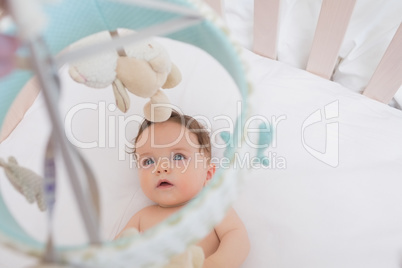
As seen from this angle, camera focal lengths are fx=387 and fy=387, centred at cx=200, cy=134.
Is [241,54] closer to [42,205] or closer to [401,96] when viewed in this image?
[42,205]

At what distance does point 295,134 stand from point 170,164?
308 mm

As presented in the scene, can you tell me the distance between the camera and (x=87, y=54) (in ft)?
1.00

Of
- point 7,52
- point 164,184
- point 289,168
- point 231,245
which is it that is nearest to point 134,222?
point 164,184

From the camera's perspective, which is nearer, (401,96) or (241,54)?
(241,54)

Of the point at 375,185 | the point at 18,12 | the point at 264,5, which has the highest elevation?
the point at 18,12

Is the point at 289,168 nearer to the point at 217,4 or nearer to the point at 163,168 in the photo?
the point at 163,168

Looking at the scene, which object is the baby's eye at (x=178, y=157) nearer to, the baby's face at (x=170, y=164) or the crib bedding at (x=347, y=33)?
the baby's face at (x=170, y=164)

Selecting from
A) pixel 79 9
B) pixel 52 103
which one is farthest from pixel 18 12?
pixel 79 9

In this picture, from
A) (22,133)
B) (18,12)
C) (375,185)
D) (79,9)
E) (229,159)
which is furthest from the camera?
(22,133)

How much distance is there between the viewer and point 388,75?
87cm

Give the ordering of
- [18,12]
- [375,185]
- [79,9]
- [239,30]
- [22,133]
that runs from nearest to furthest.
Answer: [18,12]
[79,9]
[375,185]
[22,133]
[239,30]

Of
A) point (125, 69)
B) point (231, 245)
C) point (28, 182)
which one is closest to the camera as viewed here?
point (28, 182)

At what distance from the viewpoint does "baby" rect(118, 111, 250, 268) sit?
799mm

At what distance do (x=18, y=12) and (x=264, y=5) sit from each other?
72cm
